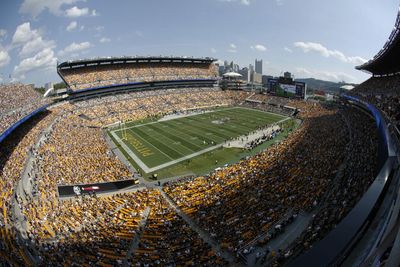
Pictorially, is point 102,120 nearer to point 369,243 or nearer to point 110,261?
point 110,261

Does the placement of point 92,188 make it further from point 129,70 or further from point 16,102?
point 129,70

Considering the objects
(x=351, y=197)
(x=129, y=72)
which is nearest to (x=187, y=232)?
(x=351, y=197)

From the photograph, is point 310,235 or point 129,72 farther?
point 129,72

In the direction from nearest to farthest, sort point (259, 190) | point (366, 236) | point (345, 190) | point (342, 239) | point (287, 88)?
point (342, 239) → point (366, 236) → point (345, 190) → point (259, 190) → point (287, 88)

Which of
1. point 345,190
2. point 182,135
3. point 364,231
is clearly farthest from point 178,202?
point 182,135

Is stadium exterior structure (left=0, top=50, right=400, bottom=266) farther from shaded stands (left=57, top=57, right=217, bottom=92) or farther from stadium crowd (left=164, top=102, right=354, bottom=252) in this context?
shaded stands (left=57, top=57, right=217, bottom=92)

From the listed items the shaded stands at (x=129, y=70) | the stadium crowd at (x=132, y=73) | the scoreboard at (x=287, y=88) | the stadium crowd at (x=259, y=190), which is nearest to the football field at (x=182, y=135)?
the stadium crowd at (x=259, y=190)
